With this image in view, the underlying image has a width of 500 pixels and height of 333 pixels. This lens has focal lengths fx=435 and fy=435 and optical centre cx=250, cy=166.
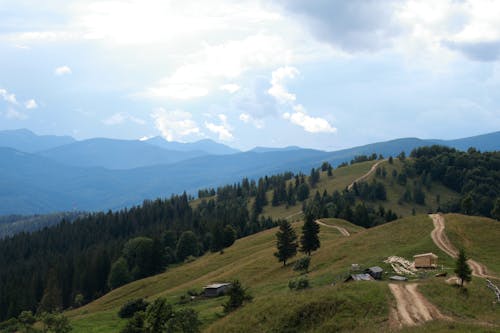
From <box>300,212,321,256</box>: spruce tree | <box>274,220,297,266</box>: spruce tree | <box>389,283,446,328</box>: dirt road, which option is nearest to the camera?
<box>389,283,446,328</box>: dirt road

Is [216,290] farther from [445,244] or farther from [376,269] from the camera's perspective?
[445,244]

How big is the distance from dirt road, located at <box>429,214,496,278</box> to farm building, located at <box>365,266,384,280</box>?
14.6 meters

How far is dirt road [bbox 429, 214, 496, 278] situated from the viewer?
67.2 meters

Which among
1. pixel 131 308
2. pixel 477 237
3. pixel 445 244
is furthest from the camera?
pixel 477 237

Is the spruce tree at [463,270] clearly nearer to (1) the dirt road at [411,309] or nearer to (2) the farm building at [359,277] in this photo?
(1) the dirt road at [411,309]

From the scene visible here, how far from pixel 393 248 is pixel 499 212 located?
172ft

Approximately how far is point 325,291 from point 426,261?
24625 mm

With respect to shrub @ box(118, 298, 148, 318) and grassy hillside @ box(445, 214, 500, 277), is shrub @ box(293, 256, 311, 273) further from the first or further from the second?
shrub @ box(118, 298, 148, 318)

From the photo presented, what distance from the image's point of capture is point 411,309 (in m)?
47.1

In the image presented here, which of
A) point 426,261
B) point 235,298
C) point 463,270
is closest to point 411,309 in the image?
point 463,270

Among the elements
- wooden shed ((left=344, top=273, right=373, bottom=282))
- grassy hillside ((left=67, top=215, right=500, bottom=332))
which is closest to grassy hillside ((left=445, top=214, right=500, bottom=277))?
grassy hillside ((left=67, top=215, right=500, bottom=332))

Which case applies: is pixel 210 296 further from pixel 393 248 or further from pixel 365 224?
pixel 365 224

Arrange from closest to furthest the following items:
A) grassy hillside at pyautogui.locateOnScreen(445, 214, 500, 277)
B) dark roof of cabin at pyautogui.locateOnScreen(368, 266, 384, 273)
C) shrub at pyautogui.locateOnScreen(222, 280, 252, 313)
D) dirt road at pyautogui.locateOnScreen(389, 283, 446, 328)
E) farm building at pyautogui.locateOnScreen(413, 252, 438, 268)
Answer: dirt road at pyautogui.locateOnScreen(389, 283, 446, 328), shrub at pyautogui.locateOnScreen(222, 280, 252, 313), dark roof of cabin at pyautogui.locateOnScreen(368, 266, 384, 273), farm building at pyautogui.locateOnScreen(413, 252, 438, 268), grassy hillside at pyautogui.locateOnScreen(445, 214, 500, 277)

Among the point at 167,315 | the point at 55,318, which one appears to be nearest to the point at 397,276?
the point at 167,315
